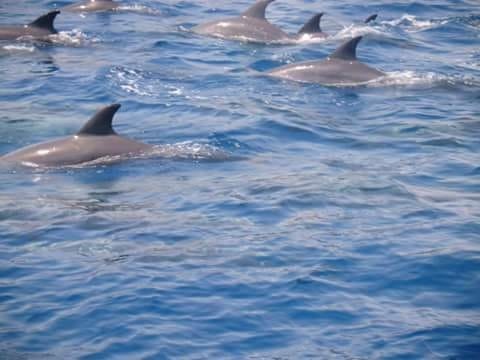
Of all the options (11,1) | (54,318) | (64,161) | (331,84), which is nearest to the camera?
(54,318)

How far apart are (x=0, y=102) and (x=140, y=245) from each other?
24.3 ft

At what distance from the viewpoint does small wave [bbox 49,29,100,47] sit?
20.7 m

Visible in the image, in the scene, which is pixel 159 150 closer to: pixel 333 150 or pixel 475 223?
pixel 333 150

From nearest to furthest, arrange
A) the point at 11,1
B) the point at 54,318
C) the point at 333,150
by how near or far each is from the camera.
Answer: the point at 54,318, the point at 333,150, the point at 11,1

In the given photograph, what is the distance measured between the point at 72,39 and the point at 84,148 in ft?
30.4

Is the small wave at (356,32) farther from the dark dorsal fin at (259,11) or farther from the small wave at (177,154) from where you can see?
the small wave at (177,154)

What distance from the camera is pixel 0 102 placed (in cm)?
1603

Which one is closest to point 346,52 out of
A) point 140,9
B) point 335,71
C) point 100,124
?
point 335,71

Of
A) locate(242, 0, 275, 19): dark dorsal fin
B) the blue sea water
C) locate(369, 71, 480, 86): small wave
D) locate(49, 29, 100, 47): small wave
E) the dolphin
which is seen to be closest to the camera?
A: the blue sea water

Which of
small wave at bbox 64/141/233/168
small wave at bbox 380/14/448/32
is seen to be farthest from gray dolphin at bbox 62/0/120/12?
small wave at bbox 64/141/233/168

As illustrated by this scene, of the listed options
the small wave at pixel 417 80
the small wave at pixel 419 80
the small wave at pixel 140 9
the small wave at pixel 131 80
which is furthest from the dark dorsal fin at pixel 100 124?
the small wave at pixel 140 9

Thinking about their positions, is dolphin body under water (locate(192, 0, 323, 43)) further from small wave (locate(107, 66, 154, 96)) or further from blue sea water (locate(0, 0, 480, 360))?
small wave (locate(107, 66, 154, 96))

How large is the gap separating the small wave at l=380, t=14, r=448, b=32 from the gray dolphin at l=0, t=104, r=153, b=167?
13.2 m

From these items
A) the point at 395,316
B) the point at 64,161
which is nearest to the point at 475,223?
the point at 395,316
